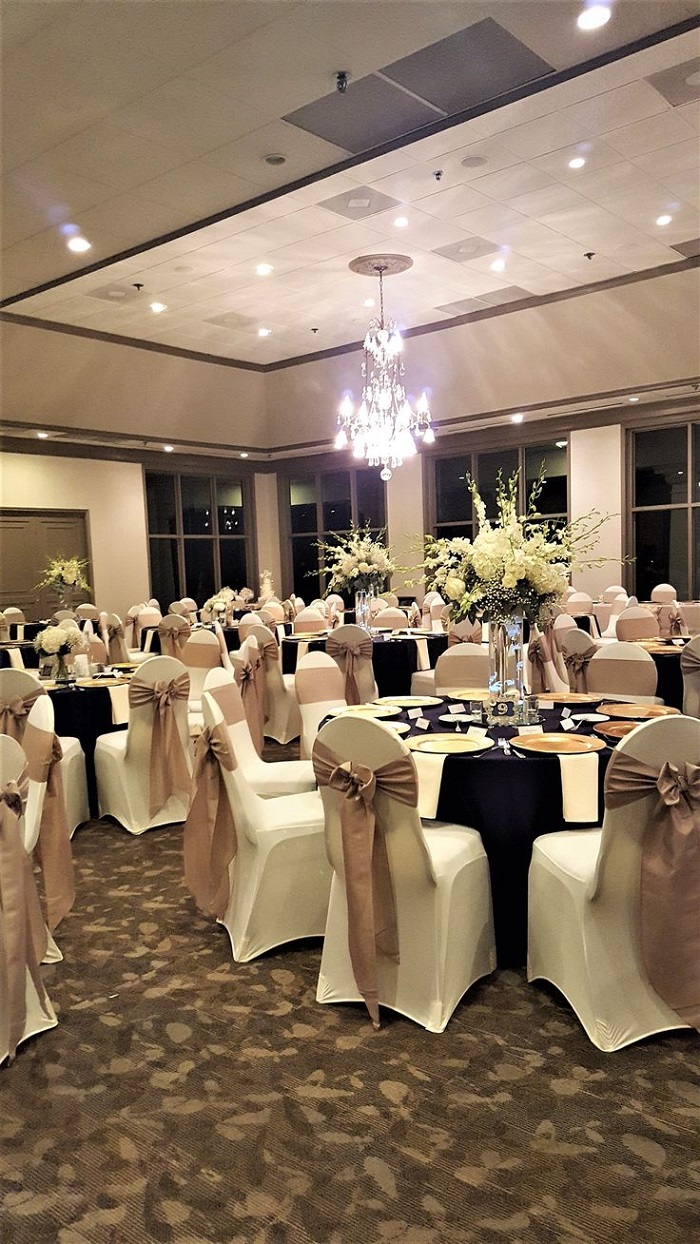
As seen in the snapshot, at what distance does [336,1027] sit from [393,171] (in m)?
5.60

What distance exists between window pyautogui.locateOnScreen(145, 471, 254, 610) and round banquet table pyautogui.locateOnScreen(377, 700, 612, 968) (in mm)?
11505

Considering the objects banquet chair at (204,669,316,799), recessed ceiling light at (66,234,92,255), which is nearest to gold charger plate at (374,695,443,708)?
banquet chair at (204,669,316,799)

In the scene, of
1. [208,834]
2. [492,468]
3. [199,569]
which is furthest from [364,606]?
[199,569]

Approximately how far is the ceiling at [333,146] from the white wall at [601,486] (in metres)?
2.73

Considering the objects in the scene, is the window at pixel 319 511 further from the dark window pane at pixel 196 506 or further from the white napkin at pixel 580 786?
the white napkin at pixel 580 786

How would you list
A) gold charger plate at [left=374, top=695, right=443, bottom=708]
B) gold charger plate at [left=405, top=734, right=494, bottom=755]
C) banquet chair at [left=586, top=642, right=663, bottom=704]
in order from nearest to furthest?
1. gold charger plate at [left=405, top=734, right=494, bottom=755]
2. gold charger plate at [left=374, top=695, right=443, bottom=708]
3. banquet chair at [left=586, top=642, right=663, bottom=704]

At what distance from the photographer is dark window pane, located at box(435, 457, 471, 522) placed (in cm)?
1393

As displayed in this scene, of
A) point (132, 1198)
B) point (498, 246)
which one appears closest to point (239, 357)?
point (498, 246)

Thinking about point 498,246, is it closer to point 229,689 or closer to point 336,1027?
point 229,689

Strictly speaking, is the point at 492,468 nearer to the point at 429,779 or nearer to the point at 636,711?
the point at 636,711

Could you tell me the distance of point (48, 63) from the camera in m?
4.58

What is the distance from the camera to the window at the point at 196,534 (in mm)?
14367

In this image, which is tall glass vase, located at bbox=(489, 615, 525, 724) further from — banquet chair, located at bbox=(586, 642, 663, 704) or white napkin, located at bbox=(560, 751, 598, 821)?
banquet chair, located at bbox=(586, 642, 663, 704)

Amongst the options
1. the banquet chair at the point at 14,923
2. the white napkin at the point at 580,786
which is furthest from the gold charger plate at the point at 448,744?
the banquet chair at the point at 14,923
